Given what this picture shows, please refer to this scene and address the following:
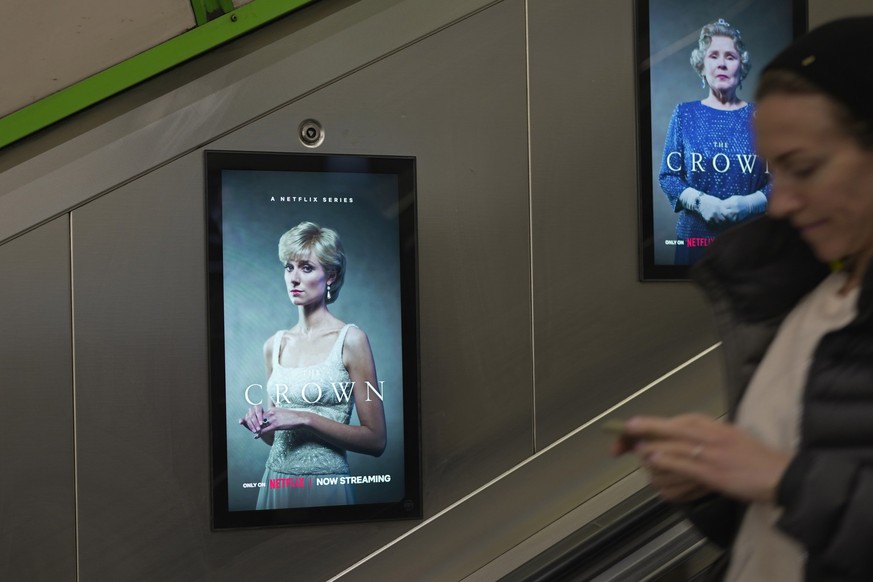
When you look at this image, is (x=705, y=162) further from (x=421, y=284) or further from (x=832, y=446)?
Answer: (x=832, y=446)

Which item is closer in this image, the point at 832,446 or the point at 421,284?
the point at 832,446

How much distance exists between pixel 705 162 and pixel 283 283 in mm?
1546

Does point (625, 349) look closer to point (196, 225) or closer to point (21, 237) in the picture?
point (196, 225)

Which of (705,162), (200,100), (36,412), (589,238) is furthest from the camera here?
(705,162)

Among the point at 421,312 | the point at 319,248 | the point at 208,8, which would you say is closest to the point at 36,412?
the point at 319,248

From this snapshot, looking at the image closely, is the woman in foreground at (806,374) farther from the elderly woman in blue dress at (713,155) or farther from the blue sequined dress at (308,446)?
the elderly woman in blue dress at (713,155)

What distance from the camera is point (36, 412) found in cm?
255

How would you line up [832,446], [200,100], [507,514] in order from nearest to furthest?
1. [832,446]
2. [200,100]
3. [507,514]

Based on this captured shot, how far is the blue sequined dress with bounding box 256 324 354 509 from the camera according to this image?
8.92ft

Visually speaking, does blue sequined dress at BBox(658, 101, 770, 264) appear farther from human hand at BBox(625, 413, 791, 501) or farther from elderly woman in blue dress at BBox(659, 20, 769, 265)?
human hand at BBox(625, 413, 791, 501)

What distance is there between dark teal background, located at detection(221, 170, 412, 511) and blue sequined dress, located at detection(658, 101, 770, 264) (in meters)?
1.01

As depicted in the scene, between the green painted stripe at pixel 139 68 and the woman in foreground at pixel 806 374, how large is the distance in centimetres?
210

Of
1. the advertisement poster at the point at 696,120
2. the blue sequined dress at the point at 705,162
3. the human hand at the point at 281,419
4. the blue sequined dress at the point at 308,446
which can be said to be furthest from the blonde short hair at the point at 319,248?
the blue sequined dress at the point at 705,162

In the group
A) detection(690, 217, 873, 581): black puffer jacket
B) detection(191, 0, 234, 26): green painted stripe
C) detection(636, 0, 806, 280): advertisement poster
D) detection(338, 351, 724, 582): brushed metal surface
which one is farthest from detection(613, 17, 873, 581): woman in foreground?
detection(191, 0, 234, 26): green painted stripe
